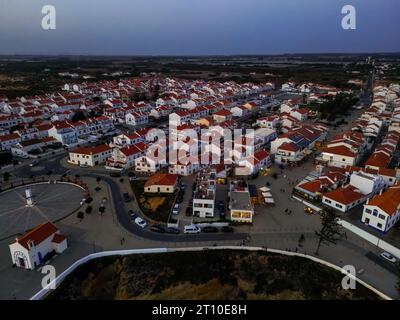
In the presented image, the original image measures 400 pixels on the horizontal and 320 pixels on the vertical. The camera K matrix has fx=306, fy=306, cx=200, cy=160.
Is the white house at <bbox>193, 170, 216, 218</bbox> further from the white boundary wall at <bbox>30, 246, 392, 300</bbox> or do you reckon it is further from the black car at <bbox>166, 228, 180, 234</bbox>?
the white boundary wall at <bbox>30, 246, 392, 300</bbox>

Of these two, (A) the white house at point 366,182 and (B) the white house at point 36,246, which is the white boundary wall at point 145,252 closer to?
(B) the white house at point 36,246

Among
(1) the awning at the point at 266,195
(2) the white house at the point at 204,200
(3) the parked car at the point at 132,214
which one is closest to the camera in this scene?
(2) the white house at the point at 204,200

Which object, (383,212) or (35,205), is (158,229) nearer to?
(35,205)

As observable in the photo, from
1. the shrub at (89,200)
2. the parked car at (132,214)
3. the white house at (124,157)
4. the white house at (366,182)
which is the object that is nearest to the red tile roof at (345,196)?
the white house at (366,182)

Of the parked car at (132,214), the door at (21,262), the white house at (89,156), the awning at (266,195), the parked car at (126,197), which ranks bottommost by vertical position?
the door at (21,262)

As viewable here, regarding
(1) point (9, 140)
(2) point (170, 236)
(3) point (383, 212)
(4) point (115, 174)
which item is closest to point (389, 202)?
(3) point (383, 212)

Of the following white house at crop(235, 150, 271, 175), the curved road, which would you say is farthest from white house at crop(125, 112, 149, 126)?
white house at crop(235, 150, 271, 175)
